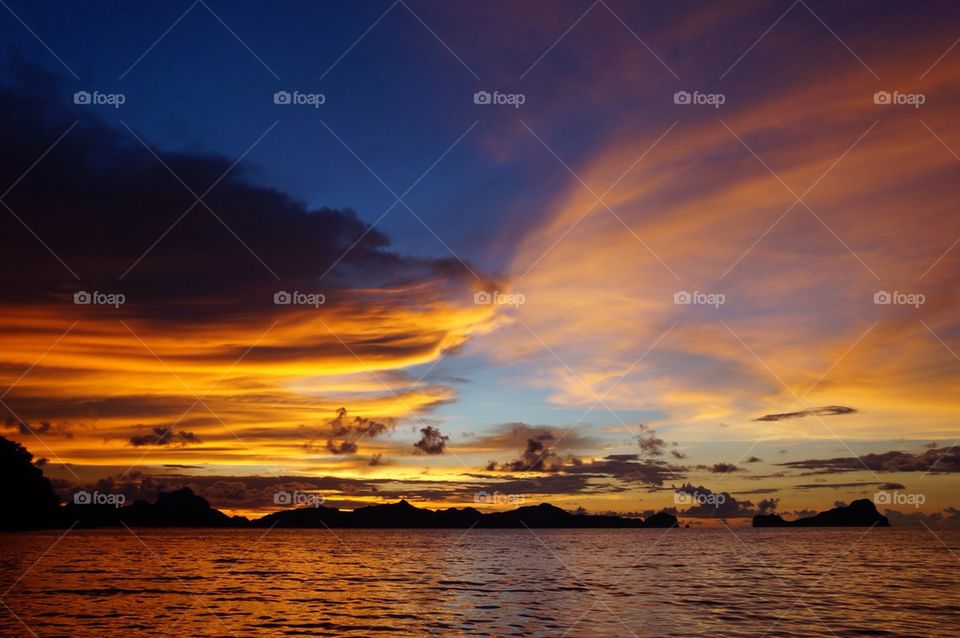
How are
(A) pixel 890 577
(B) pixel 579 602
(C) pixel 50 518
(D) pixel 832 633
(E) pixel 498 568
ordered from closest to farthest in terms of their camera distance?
(D) pixel 832 633 < (B) pixel 579 602 < (A) pixel 890 577 < (E) pixel 498 568 < (C) pixel 50 518

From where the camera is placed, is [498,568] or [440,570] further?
[498,568]

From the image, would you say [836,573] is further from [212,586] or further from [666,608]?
[212,586]

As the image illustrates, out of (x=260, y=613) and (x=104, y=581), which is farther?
(x=104, y=581)

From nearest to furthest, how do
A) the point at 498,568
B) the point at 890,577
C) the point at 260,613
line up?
the point at 260,613 → the point at 890,577 → the point at 498,568

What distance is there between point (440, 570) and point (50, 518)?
152m

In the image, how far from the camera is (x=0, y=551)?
92.8 m

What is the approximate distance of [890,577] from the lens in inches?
2544

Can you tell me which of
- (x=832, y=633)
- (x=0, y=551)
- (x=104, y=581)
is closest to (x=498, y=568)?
(x=104, y=581)

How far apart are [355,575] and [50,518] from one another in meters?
153

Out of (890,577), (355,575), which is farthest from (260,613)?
(890,577)

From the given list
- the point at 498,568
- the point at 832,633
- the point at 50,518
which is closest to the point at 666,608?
the point at 832,633

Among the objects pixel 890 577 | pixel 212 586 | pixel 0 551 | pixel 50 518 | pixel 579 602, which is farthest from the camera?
pixel 50 518

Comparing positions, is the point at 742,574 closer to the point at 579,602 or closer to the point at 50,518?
the point at 579,602

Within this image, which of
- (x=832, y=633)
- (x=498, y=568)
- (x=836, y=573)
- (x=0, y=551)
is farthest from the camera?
(x=0, y=551)
